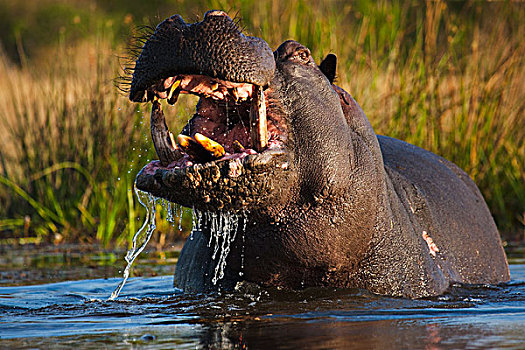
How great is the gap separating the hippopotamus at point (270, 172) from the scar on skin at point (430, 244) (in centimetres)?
15

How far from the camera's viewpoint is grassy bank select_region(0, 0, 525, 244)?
25.2 ft

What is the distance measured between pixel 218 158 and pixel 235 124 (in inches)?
14.6

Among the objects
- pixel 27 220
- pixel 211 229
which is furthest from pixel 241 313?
pixel 27 220

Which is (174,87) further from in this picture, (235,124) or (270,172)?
(270,172)

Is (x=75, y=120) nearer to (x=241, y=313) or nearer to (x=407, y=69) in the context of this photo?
(x=407, y=69)

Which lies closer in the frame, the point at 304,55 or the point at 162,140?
the point at 162,140

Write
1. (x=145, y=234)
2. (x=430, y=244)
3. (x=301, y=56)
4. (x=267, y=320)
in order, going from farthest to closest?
(x=430, y=244), (x=145, y=234), (x=301, y=56), (x=267, y=320)

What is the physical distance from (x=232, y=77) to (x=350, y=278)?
117cm

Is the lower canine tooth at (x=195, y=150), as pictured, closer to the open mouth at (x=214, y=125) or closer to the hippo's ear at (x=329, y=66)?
the open mouth at (x=214, y=125)

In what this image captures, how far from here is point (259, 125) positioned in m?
3.62

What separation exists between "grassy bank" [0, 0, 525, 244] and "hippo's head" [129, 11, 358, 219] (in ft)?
11.8

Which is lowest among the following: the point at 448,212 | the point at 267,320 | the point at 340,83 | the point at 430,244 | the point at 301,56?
the point at 267,320

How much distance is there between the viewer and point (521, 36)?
26.0 ft

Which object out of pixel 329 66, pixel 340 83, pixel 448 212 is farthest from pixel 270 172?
pixel 340 83
